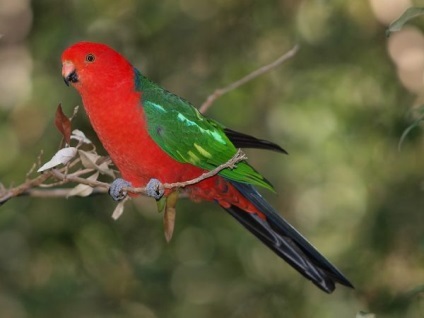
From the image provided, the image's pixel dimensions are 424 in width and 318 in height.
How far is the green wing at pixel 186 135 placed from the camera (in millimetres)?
4074

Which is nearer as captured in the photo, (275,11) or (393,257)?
(393,257)

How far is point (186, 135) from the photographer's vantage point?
4.13 meters

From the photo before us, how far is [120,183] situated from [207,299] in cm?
326

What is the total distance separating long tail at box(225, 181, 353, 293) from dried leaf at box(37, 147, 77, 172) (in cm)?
117

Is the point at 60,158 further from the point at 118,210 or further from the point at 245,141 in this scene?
the point at 245,141

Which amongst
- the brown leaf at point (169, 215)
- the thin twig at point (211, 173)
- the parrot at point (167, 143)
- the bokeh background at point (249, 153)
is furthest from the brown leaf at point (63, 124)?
the bokeh background at point (249, 153)

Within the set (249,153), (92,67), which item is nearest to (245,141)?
(92,67)

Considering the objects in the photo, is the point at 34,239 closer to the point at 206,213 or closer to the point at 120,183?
the point at 206,213

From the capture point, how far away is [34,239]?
21.5ft

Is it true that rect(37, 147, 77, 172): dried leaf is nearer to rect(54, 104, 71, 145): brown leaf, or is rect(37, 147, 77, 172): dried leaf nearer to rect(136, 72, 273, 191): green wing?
rect(54, 104, 71, 145): brown leaf

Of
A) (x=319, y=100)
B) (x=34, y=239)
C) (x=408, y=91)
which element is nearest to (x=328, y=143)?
(x=319, y=100)

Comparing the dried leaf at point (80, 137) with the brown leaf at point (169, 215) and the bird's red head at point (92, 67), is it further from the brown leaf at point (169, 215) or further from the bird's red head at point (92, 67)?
the brown leaf at point (169, 215)

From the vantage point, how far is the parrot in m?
3.89

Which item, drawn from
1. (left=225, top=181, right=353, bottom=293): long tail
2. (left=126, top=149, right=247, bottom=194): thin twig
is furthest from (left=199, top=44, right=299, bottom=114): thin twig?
(left=126, top=149, right=247, bottom=194): thin twig
